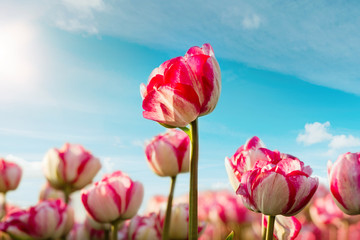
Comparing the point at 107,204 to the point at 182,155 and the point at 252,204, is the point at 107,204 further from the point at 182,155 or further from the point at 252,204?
the point at 252,204

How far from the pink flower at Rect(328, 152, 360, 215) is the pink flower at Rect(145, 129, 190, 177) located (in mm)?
493

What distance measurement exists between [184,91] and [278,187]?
19 centimetres

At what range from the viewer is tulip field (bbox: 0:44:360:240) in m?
0.61

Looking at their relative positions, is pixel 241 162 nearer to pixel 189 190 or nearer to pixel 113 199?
pixel 189 190

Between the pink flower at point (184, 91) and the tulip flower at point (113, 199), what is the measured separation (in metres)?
0.50

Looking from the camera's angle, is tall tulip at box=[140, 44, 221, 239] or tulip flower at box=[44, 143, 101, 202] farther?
tulip flower at box=[44, 143, 101, 202]

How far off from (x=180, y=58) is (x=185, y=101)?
0.22 feet

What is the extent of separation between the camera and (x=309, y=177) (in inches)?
24.0

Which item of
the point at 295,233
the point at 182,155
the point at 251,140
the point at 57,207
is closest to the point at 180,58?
the point at 251,140

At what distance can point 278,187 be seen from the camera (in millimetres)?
599

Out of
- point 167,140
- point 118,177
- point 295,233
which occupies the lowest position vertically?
point 295,233

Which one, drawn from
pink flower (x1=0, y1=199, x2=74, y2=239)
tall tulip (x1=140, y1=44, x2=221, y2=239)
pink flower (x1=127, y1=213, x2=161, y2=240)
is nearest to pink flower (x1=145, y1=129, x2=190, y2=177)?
pink flower (x1=127, y1=213, x2=161, y2=240)

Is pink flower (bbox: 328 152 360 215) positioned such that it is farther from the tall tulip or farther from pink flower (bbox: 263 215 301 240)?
the tall tulip

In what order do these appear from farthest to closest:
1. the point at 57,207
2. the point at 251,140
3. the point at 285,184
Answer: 1. the point at 57,207
2. the point at 251,140
3. the point at 285,184
